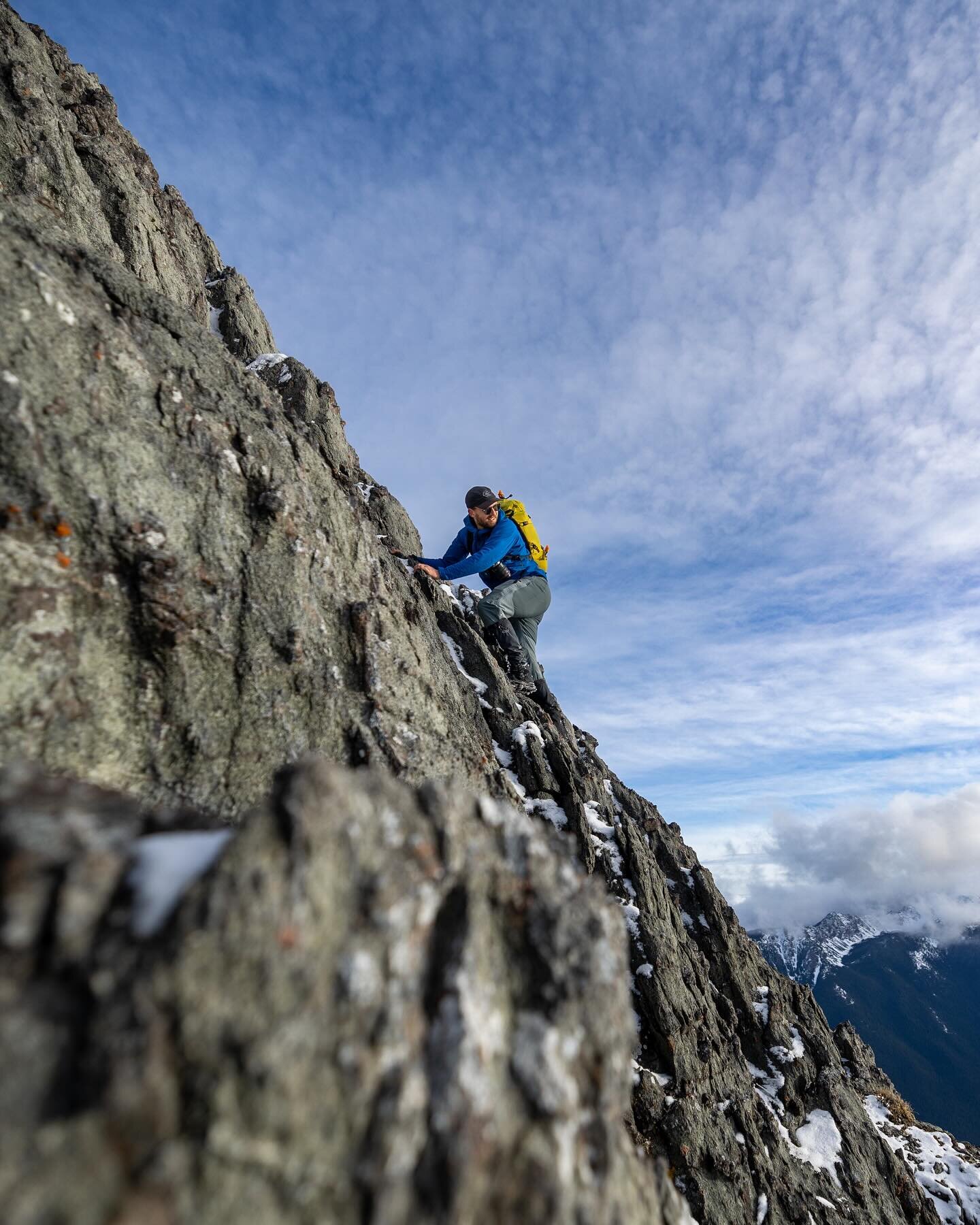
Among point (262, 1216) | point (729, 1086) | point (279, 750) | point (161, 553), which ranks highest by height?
point (161, 553)

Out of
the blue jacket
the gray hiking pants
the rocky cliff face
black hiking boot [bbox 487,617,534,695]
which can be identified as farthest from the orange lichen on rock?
black hiking boot [bbox 487,617,534,695]

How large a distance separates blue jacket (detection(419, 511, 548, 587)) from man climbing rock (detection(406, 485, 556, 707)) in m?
0.02

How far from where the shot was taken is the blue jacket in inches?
669

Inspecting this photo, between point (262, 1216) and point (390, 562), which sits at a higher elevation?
point (390, 562)

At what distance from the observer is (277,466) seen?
12703 millimetres

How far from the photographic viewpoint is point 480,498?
56.9 ft

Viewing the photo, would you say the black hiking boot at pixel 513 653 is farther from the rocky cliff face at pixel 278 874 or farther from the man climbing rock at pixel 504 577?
the rocky cliff face at pixel 278 874

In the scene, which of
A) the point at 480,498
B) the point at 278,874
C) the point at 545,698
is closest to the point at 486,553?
the point at 480,498

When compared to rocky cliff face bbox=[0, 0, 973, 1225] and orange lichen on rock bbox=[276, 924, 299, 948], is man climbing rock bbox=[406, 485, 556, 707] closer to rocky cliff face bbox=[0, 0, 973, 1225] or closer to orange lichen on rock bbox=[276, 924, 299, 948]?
rocky cliff face bbox=[0, 0, 973, 1225]

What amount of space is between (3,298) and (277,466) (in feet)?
16.4

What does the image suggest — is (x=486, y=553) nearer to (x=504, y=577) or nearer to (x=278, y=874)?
(x=504, y=577)

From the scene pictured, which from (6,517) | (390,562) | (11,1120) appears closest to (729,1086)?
(390,562)

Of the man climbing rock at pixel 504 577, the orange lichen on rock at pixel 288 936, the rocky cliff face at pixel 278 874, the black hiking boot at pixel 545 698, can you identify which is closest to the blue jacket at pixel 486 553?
the man climbing rock at pixel 504 577

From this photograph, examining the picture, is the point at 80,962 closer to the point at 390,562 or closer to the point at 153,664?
the point at 153,664
